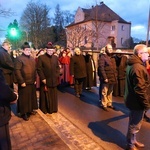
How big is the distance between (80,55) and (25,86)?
4277 mm

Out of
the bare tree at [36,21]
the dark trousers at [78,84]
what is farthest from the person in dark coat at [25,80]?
the bare tree at [36,21]

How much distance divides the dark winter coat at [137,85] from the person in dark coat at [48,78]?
125 inches

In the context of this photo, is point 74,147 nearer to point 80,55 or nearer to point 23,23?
point 80,55

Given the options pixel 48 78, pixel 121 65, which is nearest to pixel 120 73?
pixel 121 65

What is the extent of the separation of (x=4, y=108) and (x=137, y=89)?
2222 mm

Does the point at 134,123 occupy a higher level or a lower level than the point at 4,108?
lower

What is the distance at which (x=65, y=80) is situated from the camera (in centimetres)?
1286

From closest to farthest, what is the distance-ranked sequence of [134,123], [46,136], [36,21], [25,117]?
[134,123] → [46,136] → [25,117] → [36,21]

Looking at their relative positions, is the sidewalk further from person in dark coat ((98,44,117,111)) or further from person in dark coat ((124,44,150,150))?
person in dark coat ((98,44,117,111))

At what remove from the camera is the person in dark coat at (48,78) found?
7.45m

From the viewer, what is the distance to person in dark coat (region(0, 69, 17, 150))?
11.6 feet

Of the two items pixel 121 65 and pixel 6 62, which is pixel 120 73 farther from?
pixel 6 62

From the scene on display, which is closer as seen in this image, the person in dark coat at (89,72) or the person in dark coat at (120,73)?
the person in dark coat at (120,73)

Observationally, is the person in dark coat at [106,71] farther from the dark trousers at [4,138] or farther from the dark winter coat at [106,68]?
the dark trousers at [4,138]
